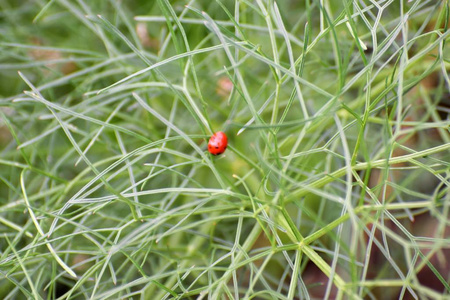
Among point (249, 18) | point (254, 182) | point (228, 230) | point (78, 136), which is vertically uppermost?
point (249, 18)

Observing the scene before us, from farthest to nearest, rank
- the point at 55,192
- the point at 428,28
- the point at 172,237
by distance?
the point at 428,28 → the point at 172,237 → the point at 55,192

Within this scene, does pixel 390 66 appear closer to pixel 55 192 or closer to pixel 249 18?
pixel 249 18

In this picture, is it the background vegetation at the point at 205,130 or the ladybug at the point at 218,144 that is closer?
the ladybug at the point at 218,144

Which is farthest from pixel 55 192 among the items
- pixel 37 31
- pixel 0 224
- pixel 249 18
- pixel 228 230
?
pixel 249 18

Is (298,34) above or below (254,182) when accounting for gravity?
above

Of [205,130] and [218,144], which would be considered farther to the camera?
[205,130]

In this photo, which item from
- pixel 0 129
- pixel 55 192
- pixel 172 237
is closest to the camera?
pixel 55 192

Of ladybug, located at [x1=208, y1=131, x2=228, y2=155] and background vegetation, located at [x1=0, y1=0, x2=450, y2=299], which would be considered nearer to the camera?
ladybug, located at [x1=208, y1=131, x2=228, y2=155]

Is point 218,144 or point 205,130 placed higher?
point 218,144

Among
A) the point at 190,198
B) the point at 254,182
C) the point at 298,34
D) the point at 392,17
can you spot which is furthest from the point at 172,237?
the point at 392,17

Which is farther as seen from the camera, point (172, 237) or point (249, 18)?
point (249, 18)

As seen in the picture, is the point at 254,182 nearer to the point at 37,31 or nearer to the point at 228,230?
the point at 228,230
